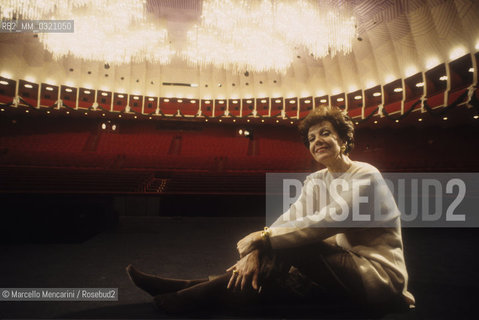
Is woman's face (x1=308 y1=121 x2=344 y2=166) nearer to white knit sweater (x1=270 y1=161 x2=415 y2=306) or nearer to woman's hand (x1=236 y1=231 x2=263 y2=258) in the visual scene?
white knit sweater (x1=270 y1=161 x2=415 y2=306)

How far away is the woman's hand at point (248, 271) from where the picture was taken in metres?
1.29

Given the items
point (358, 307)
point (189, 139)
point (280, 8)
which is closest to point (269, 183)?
point (280, 8)

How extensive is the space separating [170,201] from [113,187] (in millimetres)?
2570

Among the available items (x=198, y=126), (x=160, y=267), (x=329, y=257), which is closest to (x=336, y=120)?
(x=329, y=257)

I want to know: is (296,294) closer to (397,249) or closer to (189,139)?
(397,249)

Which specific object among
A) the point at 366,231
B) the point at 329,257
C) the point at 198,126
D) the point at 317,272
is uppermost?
the point at 198,126

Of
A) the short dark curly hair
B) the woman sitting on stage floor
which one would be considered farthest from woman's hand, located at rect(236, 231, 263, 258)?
the short dark curly hair

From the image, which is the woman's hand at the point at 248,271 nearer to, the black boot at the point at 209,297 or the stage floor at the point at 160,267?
the black boot at the point at 209,297

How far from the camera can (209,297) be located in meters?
1.39

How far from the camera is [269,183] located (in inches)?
351

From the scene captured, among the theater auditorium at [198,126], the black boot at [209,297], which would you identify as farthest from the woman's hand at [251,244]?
the theater auditorium at [198,126]

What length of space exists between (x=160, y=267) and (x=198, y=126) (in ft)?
51.4

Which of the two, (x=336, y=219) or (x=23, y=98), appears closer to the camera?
(x=336, y=219)

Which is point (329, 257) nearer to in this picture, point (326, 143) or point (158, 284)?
point (326, 143)
